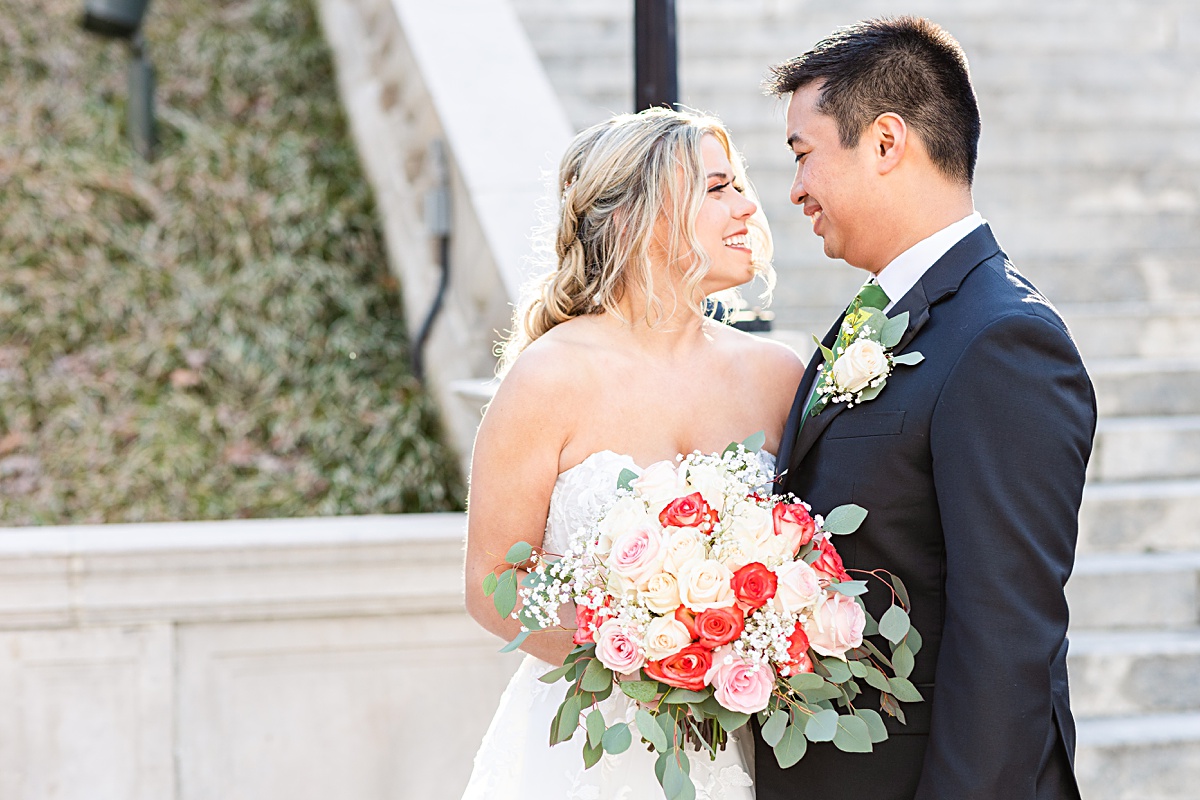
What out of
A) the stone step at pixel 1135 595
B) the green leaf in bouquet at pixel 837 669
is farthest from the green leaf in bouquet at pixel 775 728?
A: the stone step at pixel 1135 595

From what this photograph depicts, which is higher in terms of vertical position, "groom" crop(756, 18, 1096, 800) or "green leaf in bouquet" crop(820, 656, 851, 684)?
"groom" crop(756, 18, 1096, 800)

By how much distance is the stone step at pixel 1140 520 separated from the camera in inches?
180

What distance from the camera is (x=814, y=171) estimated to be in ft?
8.05

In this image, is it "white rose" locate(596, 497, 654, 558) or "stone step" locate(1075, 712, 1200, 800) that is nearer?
"white rose" locate(596, 497, 654, 558)

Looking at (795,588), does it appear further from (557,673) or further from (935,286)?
(935,286)

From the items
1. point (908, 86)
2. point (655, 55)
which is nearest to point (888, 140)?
point (908, 86)

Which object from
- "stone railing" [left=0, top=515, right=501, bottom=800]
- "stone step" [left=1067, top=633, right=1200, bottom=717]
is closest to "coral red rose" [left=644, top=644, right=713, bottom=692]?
"stone railing" [left=0, top=515, right=501, bottom=800]

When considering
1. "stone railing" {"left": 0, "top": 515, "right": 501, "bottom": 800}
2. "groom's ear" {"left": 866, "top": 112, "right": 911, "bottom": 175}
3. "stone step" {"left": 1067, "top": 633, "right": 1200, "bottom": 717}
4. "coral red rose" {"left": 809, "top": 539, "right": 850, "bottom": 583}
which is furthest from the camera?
"stone step" {"left": 1067, "top": 633, "right": 1200, "bottom": 717}

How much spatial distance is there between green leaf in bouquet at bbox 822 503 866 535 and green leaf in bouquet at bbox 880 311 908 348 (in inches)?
13.6

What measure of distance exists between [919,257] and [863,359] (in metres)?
0.28

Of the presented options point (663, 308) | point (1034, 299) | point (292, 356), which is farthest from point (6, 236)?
point (1034, 299)

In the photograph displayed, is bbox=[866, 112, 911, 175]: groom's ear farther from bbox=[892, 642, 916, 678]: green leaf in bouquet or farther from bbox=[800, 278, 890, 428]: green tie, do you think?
bbox=[892, 642, 916, 678]: green leaf in bouquet

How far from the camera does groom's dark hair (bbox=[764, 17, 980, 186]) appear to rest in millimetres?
2344

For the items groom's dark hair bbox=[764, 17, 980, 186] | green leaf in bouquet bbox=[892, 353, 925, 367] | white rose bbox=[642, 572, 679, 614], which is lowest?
white rose bbox=[642, 572, 679, 614]
